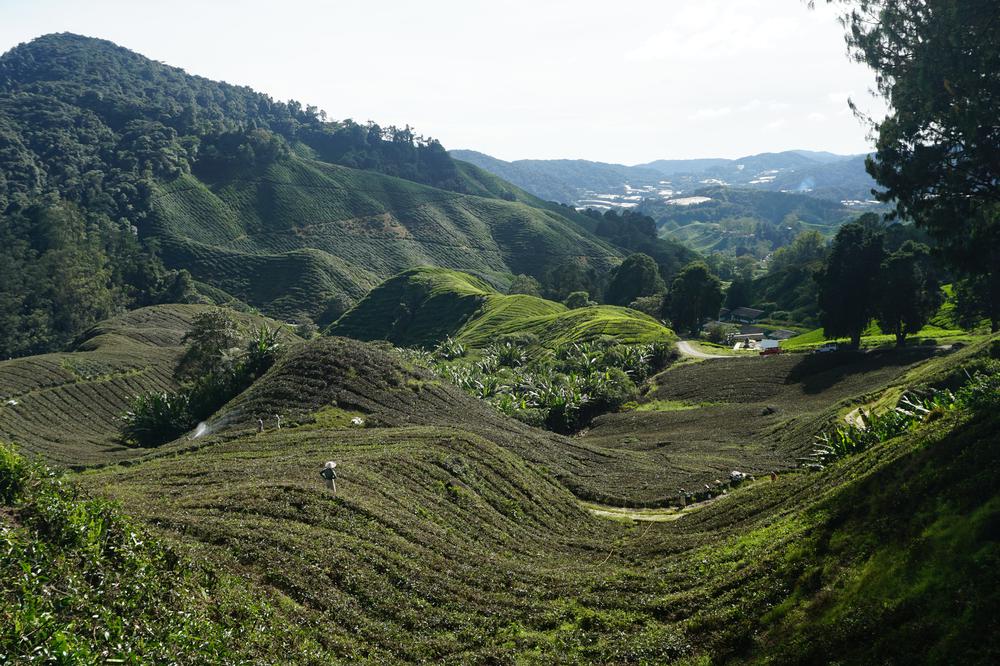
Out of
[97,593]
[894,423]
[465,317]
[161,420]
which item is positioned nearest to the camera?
[97,593]

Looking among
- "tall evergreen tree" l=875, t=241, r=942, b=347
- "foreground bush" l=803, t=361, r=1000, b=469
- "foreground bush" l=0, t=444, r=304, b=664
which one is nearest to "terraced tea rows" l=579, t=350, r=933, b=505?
"tall evergreen tree" l=875, t=241, r=942, b=347

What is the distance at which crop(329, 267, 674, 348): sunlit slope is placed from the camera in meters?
88.6

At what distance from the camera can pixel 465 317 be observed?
11738 cm

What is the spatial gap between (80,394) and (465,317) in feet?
216

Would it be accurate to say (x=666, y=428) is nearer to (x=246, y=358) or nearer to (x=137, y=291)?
(x=246, y=358)

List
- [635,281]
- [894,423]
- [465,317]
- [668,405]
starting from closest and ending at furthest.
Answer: [894,423] < [668,405] < [465,317] < [635,281]

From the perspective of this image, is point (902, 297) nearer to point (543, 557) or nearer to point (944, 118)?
point (944, 118)

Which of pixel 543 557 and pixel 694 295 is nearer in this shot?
pixel 543 557

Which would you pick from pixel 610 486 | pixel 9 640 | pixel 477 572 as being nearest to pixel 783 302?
pixel 610 486

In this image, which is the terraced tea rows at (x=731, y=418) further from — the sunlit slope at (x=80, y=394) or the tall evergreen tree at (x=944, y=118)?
the sunlit slope at (x=80, y=394)

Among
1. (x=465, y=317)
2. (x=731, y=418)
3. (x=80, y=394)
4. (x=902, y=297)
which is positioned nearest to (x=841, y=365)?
(x=902, y=297)

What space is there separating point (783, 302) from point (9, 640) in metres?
149

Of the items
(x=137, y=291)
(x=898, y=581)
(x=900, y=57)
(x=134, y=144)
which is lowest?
(x=137, y=291)

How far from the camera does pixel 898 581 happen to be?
37.9ft
